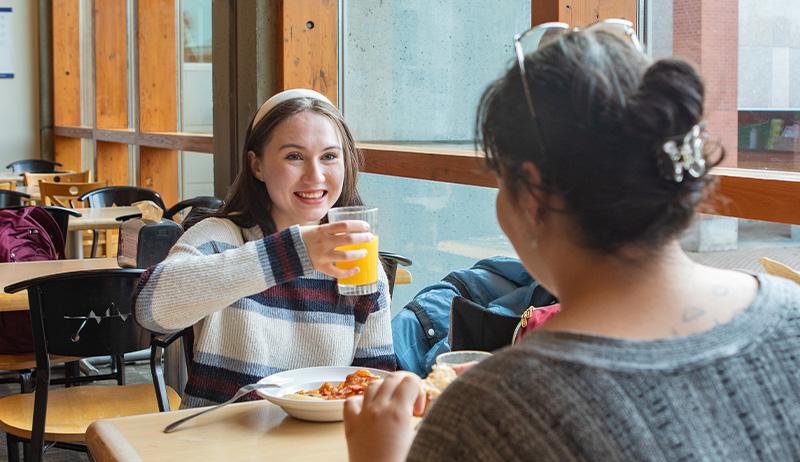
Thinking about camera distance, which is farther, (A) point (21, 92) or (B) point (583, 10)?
(A) point (21, 92)

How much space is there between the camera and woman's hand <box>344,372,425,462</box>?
1047 mm

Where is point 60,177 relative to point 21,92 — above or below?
below

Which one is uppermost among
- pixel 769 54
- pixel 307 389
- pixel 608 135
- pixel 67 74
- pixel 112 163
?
pixel 67 74

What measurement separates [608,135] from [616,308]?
5.9 inches

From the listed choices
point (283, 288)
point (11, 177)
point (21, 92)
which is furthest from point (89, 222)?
point (21, 92)

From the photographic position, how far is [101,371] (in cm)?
482

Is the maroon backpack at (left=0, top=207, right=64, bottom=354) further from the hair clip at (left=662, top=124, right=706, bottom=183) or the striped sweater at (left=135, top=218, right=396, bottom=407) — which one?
the hair clip at (left=662, top=124, right=706, bottom=183)

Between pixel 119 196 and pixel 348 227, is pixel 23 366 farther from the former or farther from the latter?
pixel 119 196

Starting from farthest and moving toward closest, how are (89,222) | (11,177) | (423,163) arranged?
1. (11,177)
2. (89,222)
3. (423,163)

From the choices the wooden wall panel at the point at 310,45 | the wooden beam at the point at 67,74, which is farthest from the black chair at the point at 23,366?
the wooden beam at the point at 67,74

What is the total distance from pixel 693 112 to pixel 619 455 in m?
0.30

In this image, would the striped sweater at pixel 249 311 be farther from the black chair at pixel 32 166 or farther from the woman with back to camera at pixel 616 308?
the black chair at pixel 32 166

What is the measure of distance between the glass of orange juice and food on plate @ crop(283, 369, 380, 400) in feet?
0.56

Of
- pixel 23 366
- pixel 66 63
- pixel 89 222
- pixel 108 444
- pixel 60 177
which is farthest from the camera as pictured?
pixel 66 63
